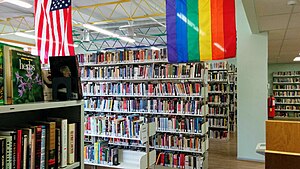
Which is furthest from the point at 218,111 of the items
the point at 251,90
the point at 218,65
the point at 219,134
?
the point at 251,90

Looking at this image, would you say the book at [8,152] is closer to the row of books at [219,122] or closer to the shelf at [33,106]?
the shelf at [33,106]

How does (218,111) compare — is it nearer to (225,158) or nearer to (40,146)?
(225,158)

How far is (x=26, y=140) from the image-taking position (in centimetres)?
128

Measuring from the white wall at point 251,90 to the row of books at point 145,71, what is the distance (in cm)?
151

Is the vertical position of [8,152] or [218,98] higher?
[8,152]

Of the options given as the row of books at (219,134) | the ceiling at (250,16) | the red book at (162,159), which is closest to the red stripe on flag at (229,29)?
the ceiling at (250,16)

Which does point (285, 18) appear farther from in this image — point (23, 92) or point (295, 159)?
point (23, 92)

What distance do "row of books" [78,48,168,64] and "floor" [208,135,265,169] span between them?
268 cm

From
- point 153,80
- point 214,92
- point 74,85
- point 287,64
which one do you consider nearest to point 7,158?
point 74,85

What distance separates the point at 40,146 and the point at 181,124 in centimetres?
391

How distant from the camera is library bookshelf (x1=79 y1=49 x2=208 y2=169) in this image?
Answer: 194 inches

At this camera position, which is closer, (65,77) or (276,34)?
(65,77)

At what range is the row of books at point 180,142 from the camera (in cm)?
489

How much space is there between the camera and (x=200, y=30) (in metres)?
3.25
